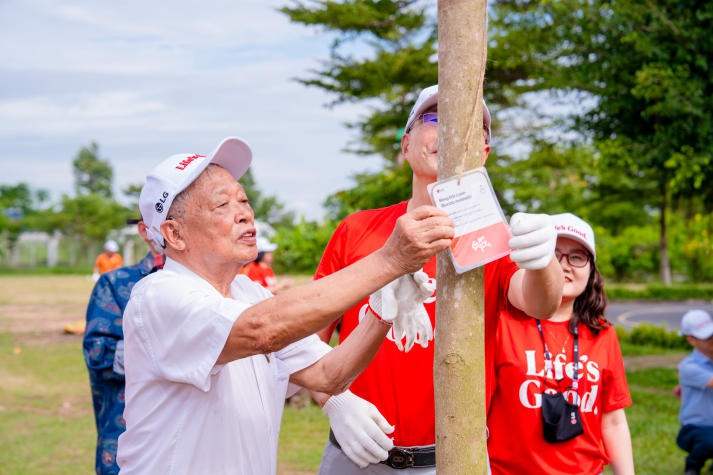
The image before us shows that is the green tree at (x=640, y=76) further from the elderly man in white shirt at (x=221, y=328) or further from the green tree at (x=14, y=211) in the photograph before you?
the green tree at (x=14, y=211)

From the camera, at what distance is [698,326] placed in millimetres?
6461

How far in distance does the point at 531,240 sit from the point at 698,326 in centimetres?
500

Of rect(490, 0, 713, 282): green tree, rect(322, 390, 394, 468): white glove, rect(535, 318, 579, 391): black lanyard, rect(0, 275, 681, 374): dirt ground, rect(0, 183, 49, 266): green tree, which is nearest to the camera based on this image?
rect(322, 390, 394, 468): white glove

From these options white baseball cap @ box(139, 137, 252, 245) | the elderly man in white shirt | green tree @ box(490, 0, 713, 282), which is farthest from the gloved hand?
green tree @ box(490, 0, 713, 282)

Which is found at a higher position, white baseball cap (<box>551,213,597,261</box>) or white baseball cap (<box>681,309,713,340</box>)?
white baseball cap (<box>551,213,597,261</box>)

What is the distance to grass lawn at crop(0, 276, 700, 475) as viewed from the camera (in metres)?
7.41

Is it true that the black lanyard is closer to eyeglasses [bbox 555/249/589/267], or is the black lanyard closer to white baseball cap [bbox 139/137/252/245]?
eyeglasses [bbox 555/249/589/267]

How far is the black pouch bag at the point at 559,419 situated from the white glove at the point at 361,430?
0.88 metres

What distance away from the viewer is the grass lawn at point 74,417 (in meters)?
7.41

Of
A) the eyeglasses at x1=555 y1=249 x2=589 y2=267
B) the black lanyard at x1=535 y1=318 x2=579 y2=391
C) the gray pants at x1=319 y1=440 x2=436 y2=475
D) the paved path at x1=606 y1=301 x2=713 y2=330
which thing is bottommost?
the paved path at x1=606 y1=301 x2=713 y2=330

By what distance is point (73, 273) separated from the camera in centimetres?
5025

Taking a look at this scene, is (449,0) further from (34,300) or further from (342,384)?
(34,300)

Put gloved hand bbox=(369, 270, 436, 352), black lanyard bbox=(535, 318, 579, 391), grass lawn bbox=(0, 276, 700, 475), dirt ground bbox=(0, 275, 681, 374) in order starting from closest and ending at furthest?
gloved hand bbox=(369, 270, 436, 352), black lanyard bbox=(535, 318, 579, 391), grass lawn bbox=(0, 276, 700, 475), dirt ground bbox=(0, 275, 681, 374)

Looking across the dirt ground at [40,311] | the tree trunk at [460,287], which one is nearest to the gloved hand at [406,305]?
the tree trunk at [460,287]
